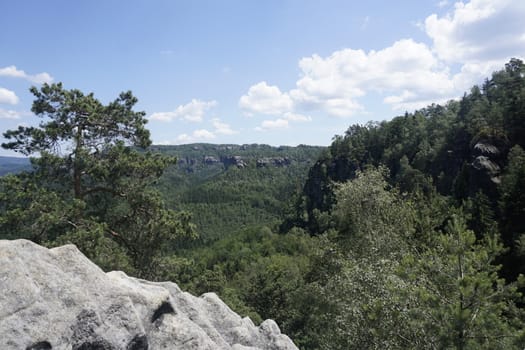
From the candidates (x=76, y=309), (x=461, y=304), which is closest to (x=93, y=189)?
(x=76, y=309)

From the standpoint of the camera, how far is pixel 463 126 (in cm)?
9275

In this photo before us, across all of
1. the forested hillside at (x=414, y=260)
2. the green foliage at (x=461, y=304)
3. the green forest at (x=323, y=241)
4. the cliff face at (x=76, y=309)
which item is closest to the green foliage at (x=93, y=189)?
the green forest at (x=323, y=241)

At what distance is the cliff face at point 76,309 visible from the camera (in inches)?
278

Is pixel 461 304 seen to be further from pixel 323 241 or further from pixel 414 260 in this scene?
pixel 323 241

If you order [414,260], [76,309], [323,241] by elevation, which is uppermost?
[76,309]

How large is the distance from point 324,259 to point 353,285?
11.2m

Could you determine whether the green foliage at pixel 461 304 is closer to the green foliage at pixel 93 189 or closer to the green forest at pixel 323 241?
the green forest at pixel 323 241

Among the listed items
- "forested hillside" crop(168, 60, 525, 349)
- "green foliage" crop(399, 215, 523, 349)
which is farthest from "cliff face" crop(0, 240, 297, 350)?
"forested hillside" crop(168, 60, 525, 349)

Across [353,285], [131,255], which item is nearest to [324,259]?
[353,285]

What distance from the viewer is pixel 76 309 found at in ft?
24.9

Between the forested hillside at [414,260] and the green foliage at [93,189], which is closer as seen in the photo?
the forested hillside at [414,260]

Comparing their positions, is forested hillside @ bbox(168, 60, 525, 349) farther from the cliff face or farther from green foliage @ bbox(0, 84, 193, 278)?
the cliff face

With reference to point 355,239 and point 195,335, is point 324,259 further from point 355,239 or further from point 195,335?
point 195,335

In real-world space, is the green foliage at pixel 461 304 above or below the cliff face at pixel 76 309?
below
